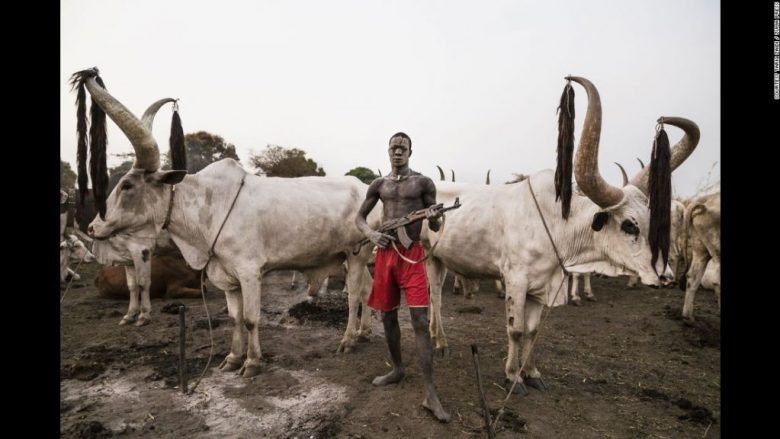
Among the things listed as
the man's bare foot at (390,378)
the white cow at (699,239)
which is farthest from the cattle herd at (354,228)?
the white cow at (699,239)

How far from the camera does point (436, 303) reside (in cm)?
565

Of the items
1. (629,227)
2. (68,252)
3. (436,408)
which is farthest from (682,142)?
(68,252)

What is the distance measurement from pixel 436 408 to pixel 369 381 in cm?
110

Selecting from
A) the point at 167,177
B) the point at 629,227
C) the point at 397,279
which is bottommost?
the point at 397,279

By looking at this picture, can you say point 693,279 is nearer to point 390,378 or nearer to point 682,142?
point 682,142

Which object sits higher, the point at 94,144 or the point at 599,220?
the point at 94,144

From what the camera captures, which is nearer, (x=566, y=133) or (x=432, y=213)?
(x=432, y=213)

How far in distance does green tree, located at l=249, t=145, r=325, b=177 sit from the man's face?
64.2ft

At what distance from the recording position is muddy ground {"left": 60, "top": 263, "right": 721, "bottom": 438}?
141 inches

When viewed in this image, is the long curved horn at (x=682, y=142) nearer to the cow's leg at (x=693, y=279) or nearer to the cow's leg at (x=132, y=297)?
the cow's leg at (x=693, y=279)

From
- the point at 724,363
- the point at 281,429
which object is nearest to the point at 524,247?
the point at 724,363

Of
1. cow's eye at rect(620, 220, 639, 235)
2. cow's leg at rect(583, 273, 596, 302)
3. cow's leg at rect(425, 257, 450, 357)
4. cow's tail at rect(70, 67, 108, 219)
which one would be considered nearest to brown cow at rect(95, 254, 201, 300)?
cow's tail at rect(70, 67, 108, 219)

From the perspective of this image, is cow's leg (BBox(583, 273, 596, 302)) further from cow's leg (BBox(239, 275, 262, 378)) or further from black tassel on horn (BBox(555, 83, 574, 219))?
cow's leg (BBox(239, 275, 262, 378))

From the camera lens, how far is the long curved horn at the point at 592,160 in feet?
12.0
